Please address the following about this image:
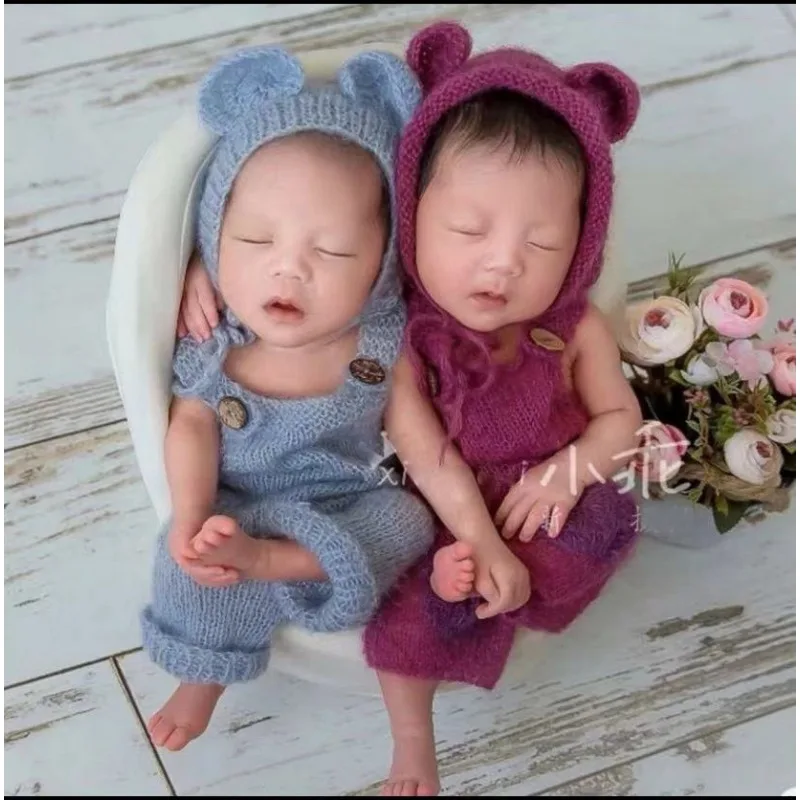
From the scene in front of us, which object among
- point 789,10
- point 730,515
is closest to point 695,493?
point 730,515

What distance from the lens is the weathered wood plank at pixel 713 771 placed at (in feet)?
4.09

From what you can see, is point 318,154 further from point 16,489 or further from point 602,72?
point 16,489

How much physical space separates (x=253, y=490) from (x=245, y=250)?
→ 0.24 meters

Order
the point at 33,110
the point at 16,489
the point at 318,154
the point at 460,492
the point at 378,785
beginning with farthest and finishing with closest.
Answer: the point at 33,110
the point at 16,489
the point at 378,785
the point at 460,492
the point at 318,154

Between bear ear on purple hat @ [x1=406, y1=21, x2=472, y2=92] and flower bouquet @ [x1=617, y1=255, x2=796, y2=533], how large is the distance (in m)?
0.30

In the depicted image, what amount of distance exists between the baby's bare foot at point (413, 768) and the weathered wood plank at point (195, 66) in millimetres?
782

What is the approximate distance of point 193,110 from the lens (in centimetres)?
103

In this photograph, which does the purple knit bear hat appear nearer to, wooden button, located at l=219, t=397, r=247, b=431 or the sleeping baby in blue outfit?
the sleeping baby in blue outfit

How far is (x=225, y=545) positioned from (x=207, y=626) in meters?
0.13

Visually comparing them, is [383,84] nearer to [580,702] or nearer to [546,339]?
[546,339]

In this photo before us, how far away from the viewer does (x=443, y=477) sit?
1.06 m

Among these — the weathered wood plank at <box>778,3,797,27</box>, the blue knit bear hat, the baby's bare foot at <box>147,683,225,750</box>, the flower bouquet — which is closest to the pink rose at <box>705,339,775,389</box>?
the flower bouquet

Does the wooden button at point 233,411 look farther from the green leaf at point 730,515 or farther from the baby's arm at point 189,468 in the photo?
the green leaf at point 730,515

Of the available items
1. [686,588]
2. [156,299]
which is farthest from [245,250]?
[686,588]
